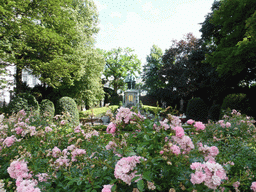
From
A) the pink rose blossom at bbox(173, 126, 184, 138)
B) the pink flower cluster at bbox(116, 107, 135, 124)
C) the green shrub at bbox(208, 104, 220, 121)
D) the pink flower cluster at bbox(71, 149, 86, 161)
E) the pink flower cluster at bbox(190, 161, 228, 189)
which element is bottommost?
the green shrub at bbox(208, 104, 220, 121)

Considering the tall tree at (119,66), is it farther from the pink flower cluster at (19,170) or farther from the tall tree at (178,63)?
the pink flower cluster at (19,170)

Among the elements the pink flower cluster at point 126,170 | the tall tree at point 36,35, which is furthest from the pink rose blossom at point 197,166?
the tall tree at point 36,35

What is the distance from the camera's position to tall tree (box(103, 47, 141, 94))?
32.3 metres

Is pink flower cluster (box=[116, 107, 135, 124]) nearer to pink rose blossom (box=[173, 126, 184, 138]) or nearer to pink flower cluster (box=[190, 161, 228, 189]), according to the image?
pink rose blossom (box=[173, 126, 184, 138])

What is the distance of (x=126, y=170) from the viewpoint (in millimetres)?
1391

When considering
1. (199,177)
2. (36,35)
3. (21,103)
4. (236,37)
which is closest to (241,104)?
(236,37)

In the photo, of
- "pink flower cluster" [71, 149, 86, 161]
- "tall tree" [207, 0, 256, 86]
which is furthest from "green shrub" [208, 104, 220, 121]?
"pink flower cluster" [71, 149, 86, 161]

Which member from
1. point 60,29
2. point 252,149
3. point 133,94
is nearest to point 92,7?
point 60,29

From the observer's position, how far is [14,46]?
34.8ft

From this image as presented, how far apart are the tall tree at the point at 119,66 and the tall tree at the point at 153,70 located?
7.44 feet

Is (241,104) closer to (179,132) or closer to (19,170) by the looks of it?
(179,132)

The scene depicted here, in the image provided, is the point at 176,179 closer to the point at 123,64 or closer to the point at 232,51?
the point at 232,51

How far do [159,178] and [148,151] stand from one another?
289mm

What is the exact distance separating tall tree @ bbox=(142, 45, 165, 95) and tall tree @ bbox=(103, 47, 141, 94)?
2.27 m
